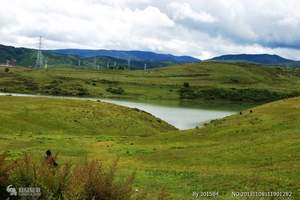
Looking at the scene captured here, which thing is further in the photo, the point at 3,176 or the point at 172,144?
the point at 172,144

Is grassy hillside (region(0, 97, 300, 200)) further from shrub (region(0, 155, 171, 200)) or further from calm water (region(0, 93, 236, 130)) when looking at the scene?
calm water (region(0, 93, 236, 130))

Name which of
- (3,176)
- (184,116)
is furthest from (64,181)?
(184,116)

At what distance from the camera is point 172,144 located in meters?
49.8

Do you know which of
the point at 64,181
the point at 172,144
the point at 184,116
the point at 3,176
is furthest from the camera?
the point at 184,116

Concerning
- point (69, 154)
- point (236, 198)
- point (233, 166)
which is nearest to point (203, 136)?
point (69, 154)

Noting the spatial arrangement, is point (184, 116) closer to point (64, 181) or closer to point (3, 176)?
point (3, 176)

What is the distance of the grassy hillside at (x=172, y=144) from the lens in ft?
88.5

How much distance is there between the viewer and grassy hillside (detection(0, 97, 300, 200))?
88.5 ft

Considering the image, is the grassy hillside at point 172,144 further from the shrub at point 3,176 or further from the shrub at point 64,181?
the shrub at point 3,176

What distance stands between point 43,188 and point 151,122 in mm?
74531

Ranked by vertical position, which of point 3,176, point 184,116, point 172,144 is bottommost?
point 184,116

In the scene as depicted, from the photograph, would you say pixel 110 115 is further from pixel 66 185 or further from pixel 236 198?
pixel 66 185

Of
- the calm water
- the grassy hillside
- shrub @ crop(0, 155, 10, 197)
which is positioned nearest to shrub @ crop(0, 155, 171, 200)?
shrub @ crop(0, 155, 10, 197)

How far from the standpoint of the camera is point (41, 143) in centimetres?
5212
